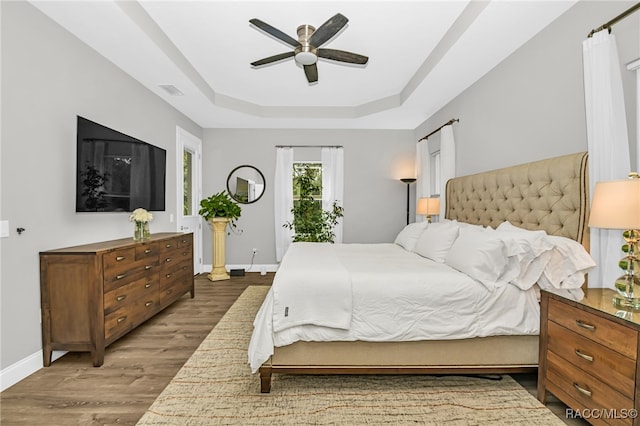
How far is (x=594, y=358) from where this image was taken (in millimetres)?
1538

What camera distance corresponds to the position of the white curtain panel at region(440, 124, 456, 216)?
13.3ft

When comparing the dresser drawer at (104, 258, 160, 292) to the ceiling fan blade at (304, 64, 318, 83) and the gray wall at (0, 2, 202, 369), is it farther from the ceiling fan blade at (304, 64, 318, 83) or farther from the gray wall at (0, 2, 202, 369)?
the ceiling fan blade at (304, 64, 318, 83)

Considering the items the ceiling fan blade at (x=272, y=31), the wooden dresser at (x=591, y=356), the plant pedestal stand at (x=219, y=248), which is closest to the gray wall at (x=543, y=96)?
the wooden dresser at (x=591, y=356)

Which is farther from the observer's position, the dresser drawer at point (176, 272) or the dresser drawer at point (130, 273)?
the dresser drawer at point (176, 272)

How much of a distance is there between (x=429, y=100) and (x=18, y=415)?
4766 millimetres

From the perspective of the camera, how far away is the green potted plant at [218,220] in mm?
5148

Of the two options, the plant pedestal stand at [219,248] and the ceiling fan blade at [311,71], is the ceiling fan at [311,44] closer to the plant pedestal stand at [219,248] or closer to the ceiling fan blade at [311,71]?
the ceiling fan blade at [311,71]

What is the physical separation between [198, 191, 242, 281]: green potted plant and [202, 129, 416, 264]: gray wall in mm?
573

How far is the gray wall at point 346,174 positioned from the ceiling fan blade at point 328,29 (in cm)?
320

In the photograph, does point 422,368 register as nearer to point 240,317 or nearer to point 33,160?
point 240,317

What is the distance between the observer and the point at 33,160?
228 cm

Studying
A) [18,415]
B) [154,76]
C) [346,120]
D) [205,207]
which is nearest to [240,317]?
[18,415]

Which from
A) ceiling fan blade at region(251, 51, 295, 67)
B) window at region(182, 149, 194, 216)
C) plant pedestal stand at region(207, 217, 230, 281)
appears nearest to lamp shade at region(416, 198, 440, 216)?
ceiling fan blade at region(251, 51, 295, 67)

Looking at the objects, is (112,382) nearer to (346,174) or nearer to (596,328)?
(596,328)
